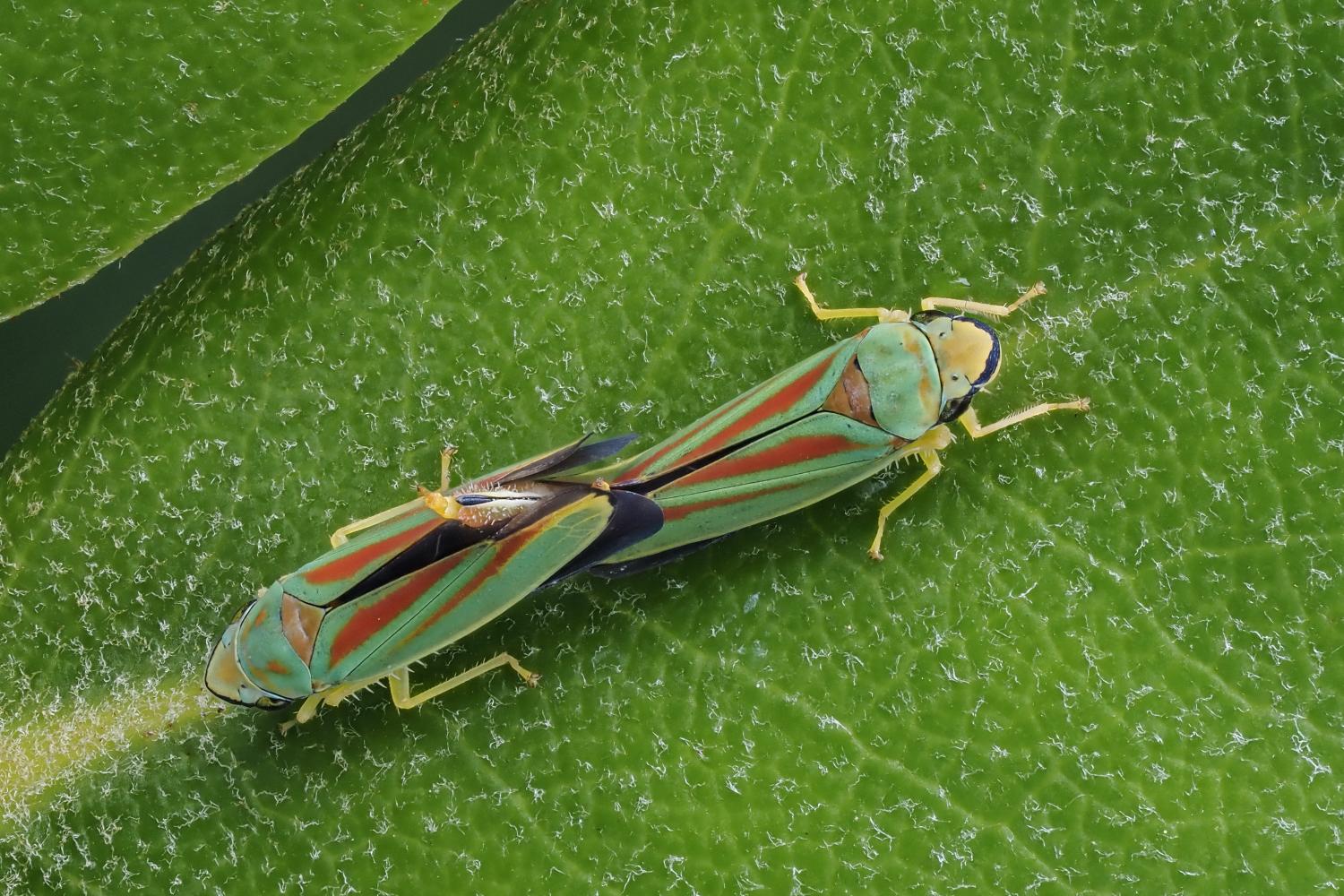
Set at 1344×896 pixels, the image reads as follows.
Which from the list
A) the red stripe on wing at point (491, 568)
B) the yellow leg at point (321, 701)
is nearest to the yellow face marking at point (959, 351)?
the red stripe on wing at point (491, 568)

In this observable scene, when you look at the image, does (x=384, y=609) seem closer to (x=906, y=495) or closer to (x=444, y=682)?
(x=444, y=682)

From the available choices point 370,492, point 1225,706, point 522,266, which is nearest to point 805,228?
point 522,266

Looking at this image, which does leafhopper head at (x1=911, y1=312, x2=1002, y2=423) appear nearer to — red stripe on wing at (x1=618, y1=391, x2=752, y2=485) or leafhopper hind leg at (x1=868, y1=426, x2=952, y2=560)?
leafhopper hind leg at (x1=868, y1=426, x2=952, y2=560)

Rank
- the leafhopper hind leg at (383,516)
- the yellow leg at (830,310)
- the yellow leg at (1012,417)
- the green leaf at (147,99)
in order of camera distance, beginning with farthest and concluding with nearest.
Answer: the leafhopper hind leg at (383,516) < the yellow leg at (830,310) < the yellow leg at (1012,417) < the green leaf at (147,99)

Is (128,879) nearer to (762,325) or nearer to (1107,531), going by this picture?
(762,325)

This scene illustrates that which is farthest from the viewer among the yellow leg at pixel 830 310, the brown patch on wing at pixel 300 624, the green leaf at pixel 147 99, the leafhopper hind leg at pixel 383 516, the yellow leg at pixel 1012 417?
the brown patch on wing at pixel 300 624

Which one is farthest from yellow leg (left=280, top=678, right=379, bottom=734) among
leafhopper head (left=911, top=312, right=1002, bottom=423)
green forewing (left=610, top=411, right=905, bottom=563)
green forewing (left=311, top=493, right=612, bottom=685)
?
leafhopper head (left=911, top=312, right=1002, bottom=423)

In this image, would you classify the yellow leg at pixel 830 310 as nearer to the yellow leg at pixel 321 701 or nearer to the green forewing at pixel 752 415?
the green forewing at pixel 752 415
